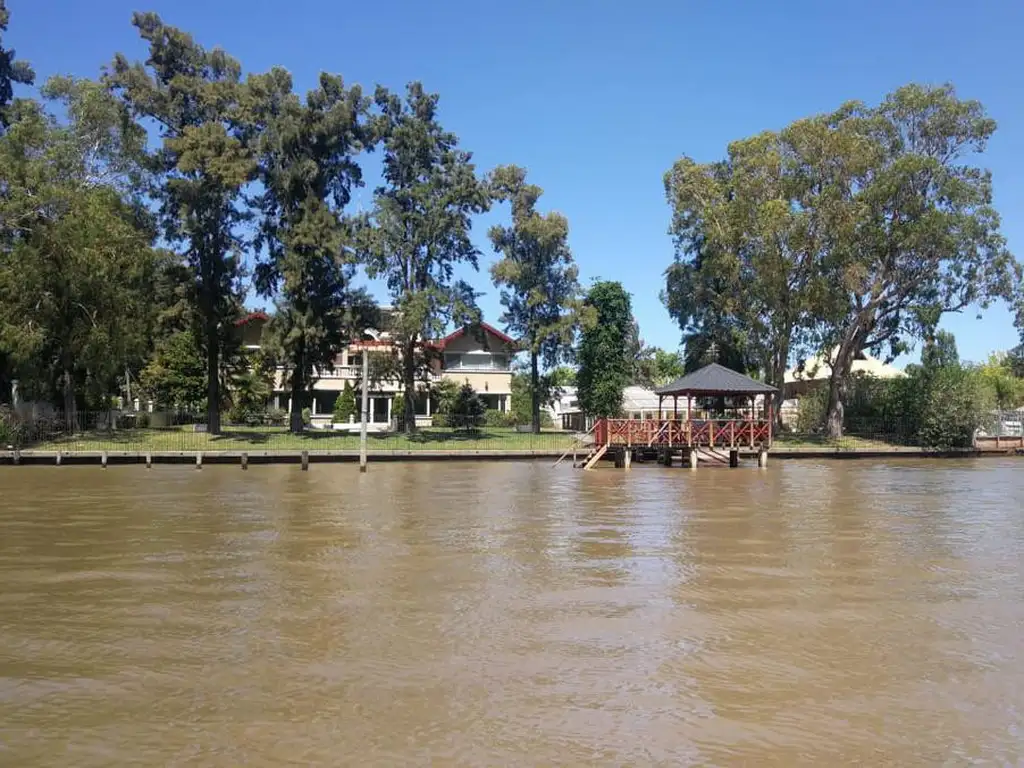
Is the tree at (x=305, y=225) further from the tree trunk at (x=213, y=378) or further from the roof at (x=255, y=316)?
the roof at (x=255, y=316)

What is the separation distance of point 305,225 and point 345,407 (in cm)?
1381

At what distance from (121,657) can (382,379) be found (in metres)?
39.4

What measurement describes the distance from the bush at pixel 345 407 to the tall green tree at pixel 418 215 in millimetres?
7522

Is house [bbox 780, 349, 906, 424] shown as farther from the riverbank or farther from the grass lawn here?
the grass lawn

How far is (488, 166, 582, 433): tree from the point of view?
151 feet

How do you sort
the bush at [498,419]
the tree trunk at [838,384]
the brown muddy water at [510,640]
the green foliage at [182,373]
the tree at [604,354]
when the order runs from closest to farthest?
the brown muddy water at [510,640], the tree trunk at [838,384], the tree at [604,354], the green foliage at [182,373], the bush at [498,419]

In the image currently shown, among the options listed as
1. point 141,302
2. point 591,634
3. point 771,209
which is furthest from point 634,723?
point 141,302

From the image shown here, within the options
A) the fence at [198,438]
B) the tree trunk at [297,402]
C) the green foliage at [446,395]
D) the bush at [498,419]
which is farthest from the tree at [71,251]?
the bush at [498,419]

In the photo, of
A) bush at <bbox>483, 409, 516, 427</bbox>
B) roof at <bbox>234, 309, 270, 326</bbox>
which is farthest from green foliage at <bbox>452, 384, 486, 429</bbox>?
roof at <bbox>234, 309, 270, 326</bbox>

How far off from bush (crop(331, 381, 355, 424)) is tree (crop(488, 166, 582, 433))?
11192 millimetres

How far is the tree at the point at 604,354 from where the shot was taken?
46.8m

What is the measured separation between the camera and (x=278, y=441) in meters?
Result: 39.5

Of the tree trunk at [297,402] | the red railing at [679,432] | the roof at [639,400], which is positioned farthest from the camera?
the roof at [639,400]

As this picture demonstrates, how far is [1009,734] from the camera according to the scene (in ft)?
18.9
